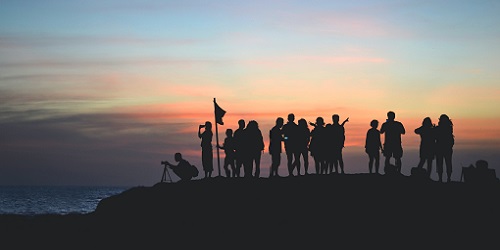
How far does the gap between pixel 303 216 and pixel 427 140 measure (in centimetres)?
608

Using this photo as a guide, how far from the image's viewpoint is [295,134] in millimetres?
29547

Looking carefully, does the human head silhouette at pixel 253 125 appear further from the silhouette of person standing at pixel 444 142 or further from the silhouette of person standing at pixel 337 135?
the silhouette of person standing at pixel 444 142

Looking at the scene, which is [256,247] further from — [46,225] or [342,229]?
[46,225]

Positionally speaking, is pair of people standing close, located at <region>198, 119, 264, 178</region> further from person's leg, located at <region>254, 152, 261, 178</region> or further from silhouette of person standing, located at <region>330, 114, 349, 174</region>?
silhouette of person standing, located at <region>330, 114, 349, 174</region>

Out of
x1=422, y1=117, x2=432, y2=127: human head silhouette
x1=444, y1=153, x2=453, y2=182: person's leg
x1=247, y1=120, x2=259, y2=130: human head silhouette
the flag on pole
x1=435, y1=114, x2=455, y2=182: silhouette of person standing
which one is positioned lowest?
x1=444, y1=153, x2=453, y2=182: person's leg

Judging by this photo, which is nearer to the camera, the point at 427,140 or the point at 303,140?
the point at 427,140

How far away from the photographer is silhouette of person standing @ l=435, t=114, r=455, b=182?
1118 inches

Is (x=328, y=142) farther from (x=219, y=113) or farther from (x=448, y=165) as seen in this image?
(x=219, y=113)

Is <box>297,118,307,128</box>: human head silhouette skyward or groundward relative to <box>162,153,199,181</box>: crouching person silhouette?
skyward

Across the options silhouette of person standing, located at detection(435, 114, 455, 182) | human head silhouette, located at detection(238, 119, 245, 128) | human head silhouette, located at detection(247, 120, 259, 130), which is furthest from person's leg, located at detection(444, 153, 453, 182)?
human head silhouette, located at detection(238, 119, 245, 128)

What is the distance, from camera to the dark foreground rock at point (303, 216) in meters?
24.8

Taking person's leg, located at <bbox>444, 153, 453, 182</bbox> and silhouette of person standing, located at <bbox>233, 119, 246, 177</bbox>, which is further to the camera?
silhouette of person standing, located at <bbox>233, 119, 246, 177</bbox>

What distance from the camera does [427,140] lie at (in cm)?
2866

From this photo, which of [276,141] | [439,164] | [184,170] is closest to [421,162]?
[439,164]
